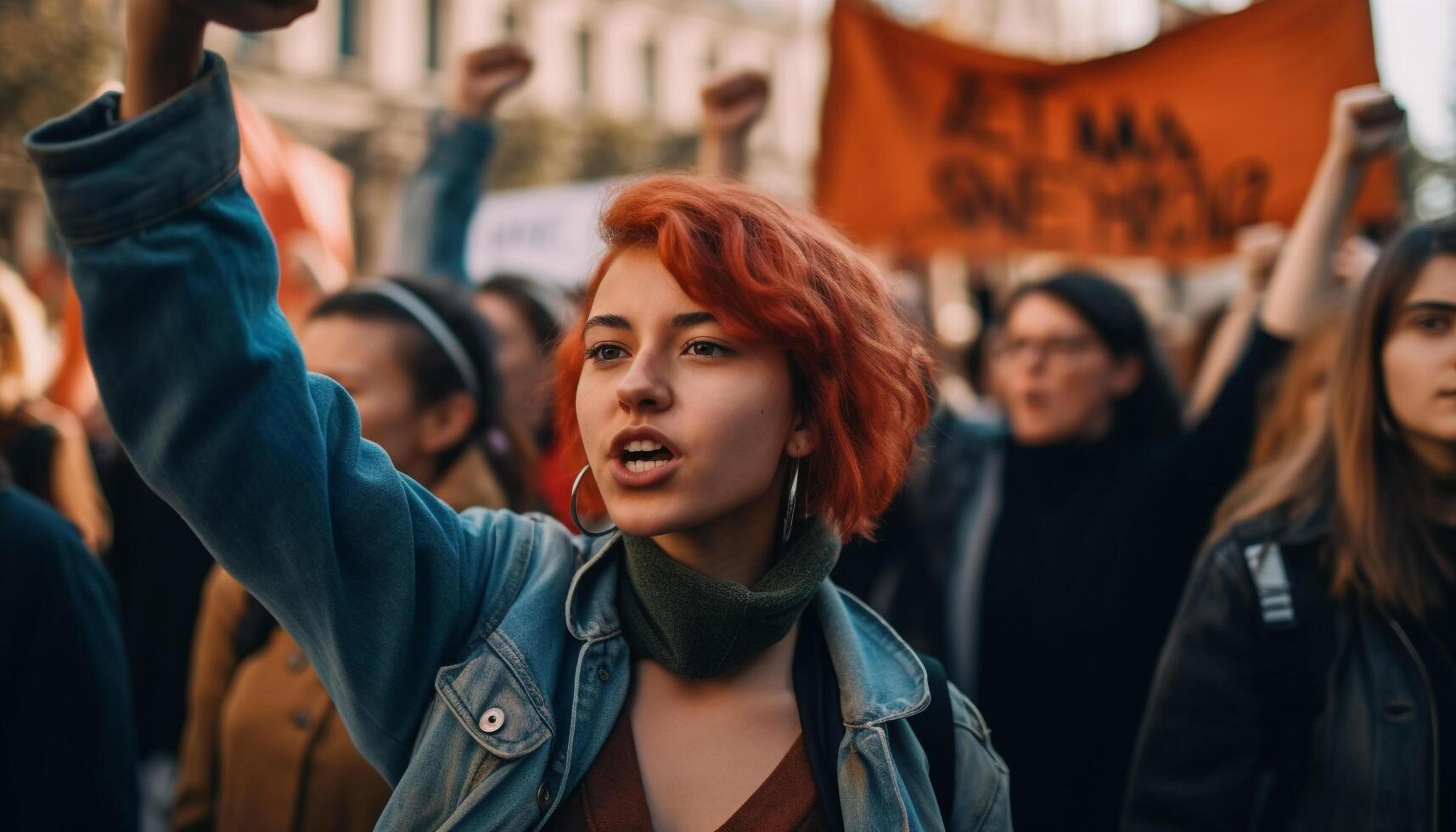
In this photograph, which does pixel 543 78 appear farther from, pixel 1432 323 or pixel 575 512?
pixel 575 512

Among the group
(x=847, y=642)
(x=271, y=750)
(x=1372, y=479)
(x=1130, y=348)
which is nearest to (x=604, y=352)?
(x=847, y=642)

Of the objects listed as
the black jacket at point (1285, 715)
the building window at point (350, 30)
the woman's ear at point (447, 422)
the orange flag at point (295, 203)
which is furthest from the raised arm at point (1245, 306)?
the building window at point (350, 30)

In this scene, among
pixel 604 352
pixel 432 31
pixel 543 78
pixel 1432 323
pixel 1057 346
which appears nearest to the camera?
pixel 604 352

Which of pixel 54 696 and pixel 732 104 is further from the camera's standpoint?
pixel 732 104

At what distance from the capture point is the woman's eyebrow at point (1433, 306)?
6.72 ft

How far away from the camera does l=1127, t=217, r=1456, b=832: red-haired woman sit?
193cm

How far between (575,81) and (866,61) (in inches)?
1178

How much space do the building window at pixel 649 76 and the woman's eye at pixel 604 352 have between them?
111 feet

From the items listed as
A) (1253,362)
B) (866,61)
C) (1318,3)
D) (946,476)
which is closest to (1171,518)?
(1253,362)

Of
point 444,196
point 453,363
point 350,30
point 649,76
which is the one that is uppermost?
point 350,30

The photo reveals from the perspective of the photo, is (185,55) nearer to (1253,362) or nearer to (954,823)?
(954,823)

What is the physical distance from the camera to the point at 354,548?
4.30 feet

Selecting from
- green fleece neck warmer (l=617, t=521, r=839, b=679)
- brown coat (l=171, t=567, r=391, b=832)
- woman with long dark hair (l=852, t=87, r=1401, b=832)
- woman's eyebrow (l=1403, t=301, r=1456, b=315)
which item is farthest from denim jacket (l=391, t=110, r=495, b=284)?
woman's eyebrow (l=1403, t=301, r=1456, b=315)

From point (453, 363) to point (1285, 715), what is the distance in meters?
1.84
